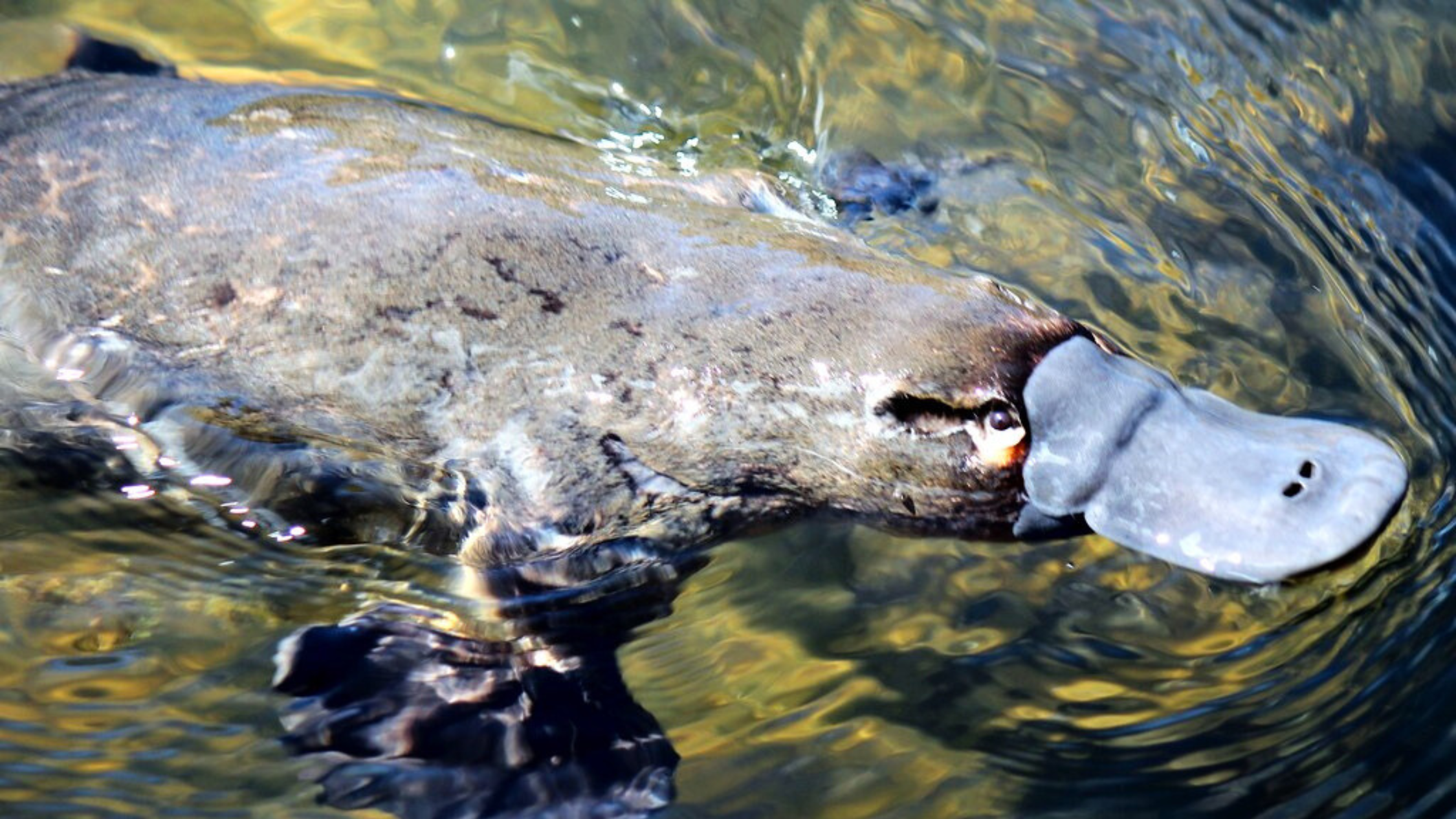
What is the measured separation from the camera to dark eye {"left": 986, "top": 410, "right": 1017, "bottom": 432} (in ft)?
8.14

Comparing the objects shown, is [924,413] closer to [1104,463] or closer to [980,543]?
[1104,463]

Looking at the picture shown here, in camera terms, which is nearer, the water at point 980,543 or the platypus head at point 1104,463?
the platypus head at point 1104,463

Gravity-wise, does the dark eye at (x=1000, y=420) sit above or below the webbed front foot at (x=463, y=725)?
above

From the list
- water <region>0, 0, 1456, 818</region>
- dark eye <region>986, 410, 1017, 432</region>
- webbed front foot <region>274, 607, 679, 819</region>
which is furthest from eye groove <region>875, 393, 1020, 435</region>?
webbed front foot <region>274, 607, 679, 819</region>

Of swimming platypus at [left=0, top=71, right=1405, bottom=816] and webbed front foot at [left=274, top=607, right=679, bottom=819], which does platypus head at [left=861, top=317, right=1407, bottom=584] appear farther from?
webbed front foot at [left=274, top=607, right=679, bottom=819]

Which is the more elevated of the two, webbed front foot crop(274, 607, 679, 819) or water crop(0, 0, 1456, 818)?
water crop(0, 0, 1456, 818)

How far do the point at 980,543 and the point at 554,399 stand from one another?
978 millimetres

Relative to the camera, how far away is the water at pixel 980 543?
8.47 ft

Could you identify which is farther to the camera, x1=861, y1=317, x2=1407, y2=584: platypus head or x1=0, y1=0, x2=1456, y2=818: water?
x1=0, y1=0, x2=1456, y2=818: water

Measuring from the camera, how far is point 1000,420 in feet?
8.16

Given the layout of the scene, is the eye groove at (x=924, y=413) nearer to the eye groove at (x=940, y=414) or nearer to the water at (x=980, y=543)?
the eye groove at (x=940, y=414)

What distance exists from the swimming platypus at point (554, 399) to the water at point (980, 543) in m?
0.19

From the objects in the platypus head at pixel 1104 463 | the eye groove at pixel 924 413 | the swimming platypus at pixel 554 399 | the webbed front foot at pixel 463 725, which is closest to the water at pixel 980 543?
the webbed front foot at pixel 463 725

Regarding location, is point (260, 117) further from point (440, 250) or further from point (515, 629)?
point (515, 629)
